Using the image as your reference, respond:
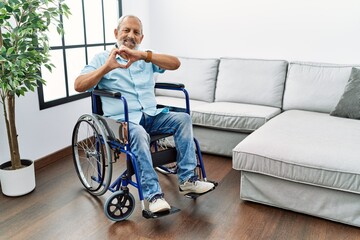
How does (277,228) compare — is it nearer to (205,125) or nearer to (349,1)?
(205,125)

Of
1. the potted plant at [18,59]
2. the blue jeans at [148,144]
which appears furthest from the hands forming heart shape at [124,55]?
the potted plant at [18,59]

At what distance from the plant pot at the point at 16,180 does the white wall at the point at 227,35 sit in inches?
9.8

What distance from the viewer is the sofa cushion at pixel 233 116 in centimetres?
278

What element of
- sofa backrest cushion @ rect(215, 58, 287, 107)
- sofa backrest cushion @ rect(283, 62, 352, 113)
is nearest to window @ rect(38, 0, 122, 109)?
sofa backrest cushion @ rect(215, 58, 287, 107)

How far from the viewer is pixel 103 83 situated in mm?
2150

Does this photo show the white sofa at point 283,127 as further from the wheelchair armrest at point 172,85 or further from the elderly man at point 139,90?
the wheelchair armrest at point 172,85

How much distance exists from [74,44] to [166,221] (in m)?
1.88

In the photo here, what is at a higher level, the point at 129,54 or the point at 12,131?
the point at 129,54

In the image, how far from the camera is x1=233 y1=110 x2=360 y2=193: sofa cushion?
74.3 inches

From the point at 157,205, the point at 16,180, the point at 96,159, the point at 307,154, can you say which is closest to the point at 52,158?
the point at 16,180

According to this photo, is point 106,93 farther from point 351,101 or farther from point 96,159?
point 351,101

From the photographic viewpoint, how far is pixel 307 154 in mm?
1980

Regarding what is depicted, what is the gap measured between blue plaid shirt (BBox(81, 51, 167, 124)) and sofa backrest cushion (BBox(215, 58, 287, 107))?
114 centimetres

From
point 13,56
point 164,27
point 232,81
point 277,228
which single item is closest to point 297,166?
point 277,228
